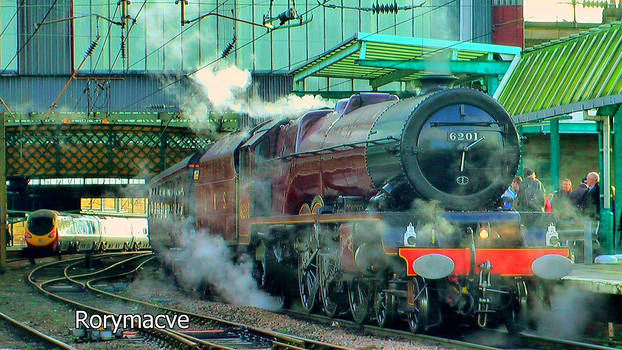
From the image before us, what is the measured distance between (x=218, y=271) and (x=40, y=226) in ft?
73.9

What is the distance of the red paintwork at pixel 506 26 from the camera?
4059 cm

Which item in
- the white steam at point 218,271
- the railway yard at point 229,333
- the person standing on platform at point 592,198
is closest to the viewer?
the railway yard at point 229,333

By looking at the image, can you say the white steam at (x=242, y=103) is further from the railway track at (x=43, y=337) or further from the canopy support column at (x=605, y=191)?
the railway track at (x=43, y=337)

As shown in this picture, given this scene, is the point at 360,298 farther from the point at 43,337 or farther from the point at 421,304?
the point at 43,337

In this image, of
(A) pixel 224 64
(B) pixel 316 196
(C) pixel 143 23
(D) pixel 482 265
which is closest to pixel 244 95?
(A) pixel 224 64

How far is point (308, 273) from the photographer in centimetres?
1323

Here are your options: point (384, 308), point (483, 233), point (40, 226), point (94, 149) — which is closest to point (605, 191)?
point (483, 233)

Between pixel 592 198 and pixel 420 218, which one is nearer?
pixel 420 218

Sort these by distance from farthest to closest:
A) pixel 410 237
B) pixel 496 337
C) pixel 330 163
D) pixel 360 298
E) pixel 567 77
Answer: pixel 567 77
pixel 330 163
pixel 360 298
pixel 496 337
pixel 410 237

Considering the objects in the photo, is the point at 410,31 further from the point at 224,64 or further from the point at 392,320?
the point at 392,320

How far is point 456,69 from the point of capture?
1894 cm

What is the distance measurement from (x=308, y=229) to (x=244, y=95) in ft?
100

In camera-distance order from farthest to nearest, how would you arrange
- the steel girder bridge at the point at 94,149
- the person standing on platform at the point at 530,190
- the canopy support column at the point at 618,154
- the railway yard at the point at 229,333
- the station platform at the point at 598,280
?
the steel girder bridge at the point at 94,149 → the canopy support column at the point at 618,154 → the person standing on platform at the point at 530,190 → the station platform at the point at 598,280 → the railway yard at the point at 229,333

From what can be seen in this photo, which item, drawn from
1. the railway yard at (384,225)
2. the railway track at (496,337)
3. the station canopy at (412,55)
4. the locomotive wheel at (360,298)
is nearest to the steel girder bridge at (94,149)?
the railway yard at (384,225)
